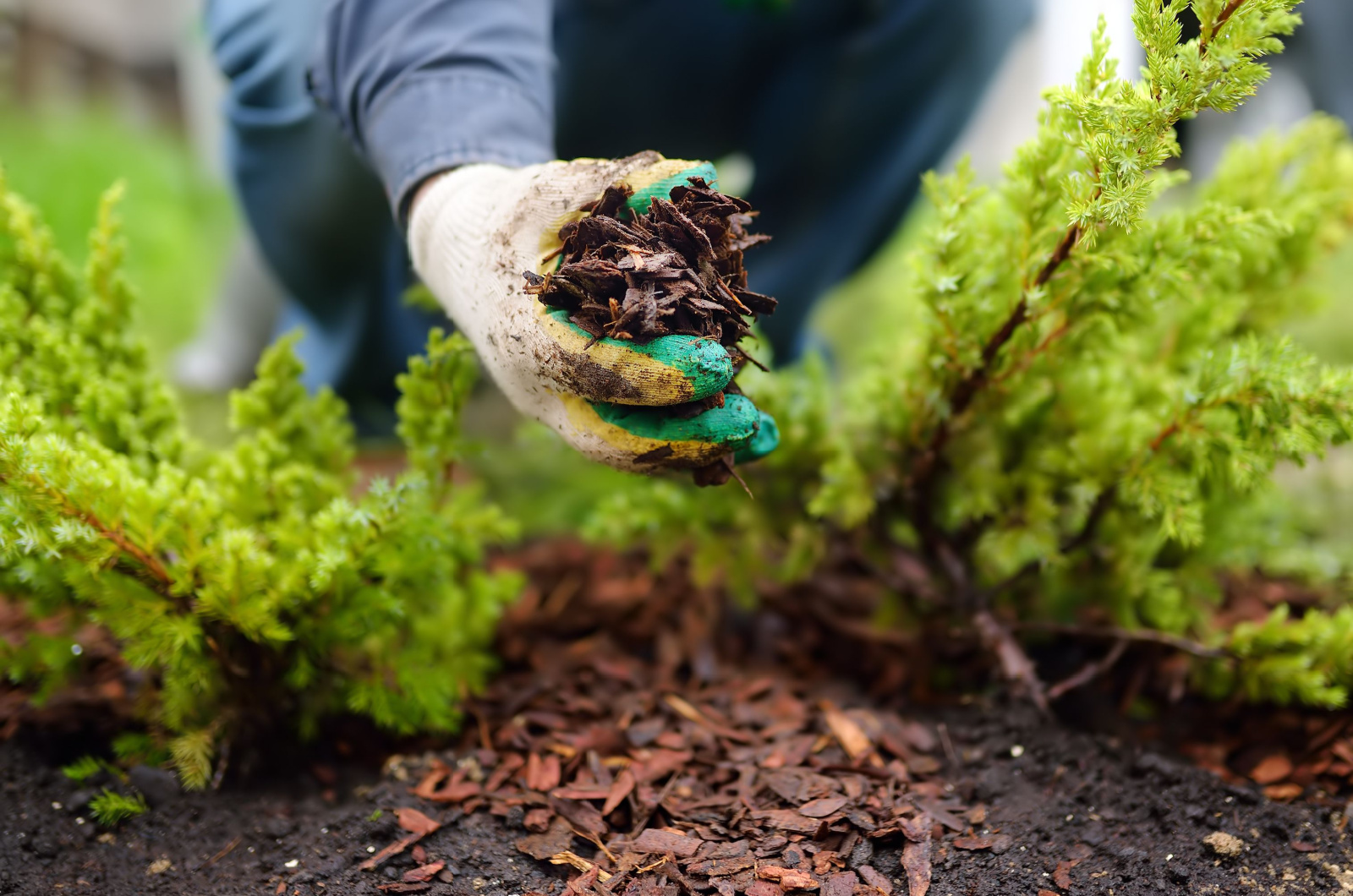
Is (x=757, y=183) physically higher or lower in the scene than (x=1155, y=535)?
higher

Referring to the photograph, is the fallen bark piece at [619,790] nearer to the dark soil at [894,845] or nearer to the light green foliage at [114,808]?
the dark soil at [894,845]

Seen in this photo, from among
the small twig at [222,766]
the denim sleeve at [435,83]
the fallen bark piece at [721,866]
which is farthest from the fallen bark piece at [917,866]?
the denim sleeve at [435,83]

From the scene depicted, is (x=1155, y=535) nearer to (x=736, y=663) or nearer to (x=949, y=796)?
(x=949, y=796)

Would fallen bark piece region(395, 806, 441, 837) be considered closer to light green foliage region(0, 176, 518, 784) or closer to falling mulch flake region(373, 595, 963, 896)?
falling mulch flake region(373, 595, 963, 896)

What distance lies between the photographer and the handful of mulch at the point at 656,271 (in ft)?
4.09

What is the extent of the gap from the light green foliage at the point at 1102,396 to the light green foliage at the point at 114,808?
3.51 ft

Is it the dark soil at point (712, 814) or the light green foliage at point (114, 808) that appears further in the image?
the light green foliage at point (114, 808)

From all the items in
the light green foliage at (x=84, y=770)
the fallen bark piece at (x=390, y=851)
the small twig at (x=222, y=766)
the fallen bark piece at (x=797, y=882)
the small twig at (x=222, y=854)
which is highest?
the small twig at (x=222, y=766)

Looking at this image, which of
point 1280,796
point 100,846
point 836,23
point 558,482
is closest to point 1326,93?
point 836,23

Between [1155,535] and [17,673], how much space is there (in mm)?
2208

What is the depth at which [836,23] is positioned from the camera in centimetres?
305

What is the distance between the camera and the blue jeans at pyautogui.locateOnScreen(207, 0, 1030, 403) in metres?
2.66

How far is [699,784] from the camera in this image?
1622 millimetres

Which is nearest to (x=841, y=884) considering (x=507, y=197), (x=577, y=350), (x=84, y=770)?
(x=577, y=350)
